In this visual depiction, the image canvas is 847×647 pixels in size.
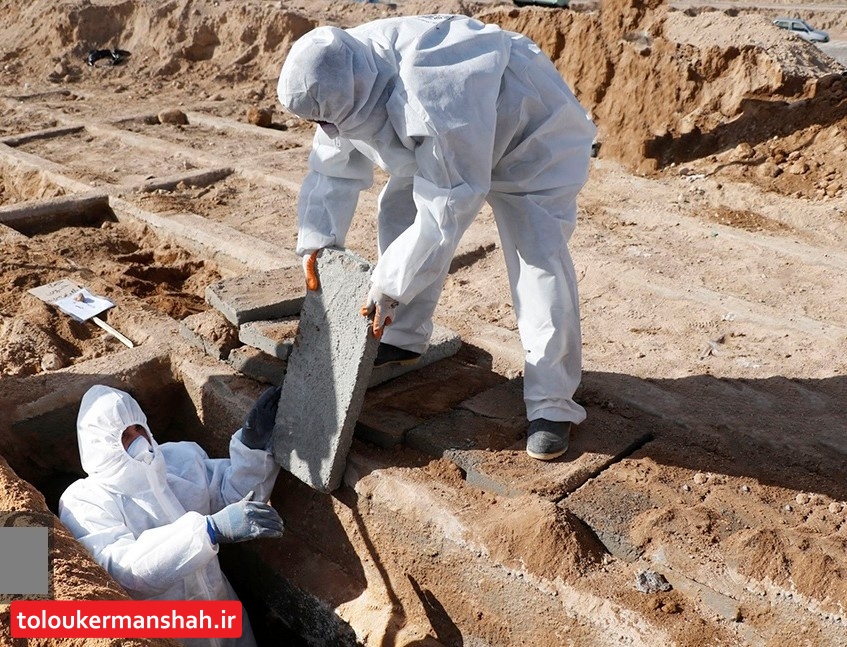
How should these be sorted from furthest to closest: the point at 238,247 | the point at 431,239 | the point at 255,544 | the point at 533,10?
the point at 533,10 < the point at 238,247 < the point at 255,544 < the point at 431,239

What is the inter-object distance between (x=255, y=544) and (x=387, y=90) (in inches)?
87.0

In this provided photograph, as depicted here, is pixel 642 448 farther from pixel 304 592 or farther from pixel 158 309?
pixel 158 309

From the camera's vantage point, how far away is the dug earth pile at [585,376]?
3086 millimetres

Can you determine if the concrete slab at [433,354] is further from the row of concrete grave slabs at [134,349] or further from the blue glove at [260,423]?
the row of concrete grave slabs at [134,349]

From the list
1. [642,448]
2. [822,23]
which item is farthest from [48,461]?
[822,23]

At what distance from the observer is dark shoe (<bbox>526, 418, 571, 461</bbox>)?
3.48m

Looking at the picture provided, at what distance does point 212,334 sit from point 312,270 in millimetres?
1126

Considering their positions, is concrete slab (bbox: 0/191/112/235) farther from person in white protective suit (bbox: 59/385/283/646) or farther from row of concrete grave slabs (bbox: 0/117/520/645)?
person in white protective suit (bbox: 59/385/283/646)

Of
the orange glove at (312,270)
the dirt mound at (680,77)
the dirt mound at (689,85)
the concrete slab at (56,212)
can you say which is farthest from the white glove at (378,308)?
the dirt mound at (680,77)

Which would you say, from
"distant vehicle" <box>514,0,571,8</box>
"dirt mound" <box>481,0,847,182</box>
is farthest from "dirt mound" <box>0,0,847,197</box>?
"distant vehicle" <box>514,0,571,8</box>

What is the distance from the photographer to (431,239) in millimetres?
3051

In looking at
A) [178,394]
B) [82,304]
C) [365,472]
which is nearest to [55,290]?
[82,304]

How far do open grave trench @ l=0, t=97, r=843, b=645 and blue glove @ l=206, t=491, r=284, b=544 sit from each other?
1.32 feet

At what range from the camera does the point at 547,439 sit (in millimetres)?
3479
